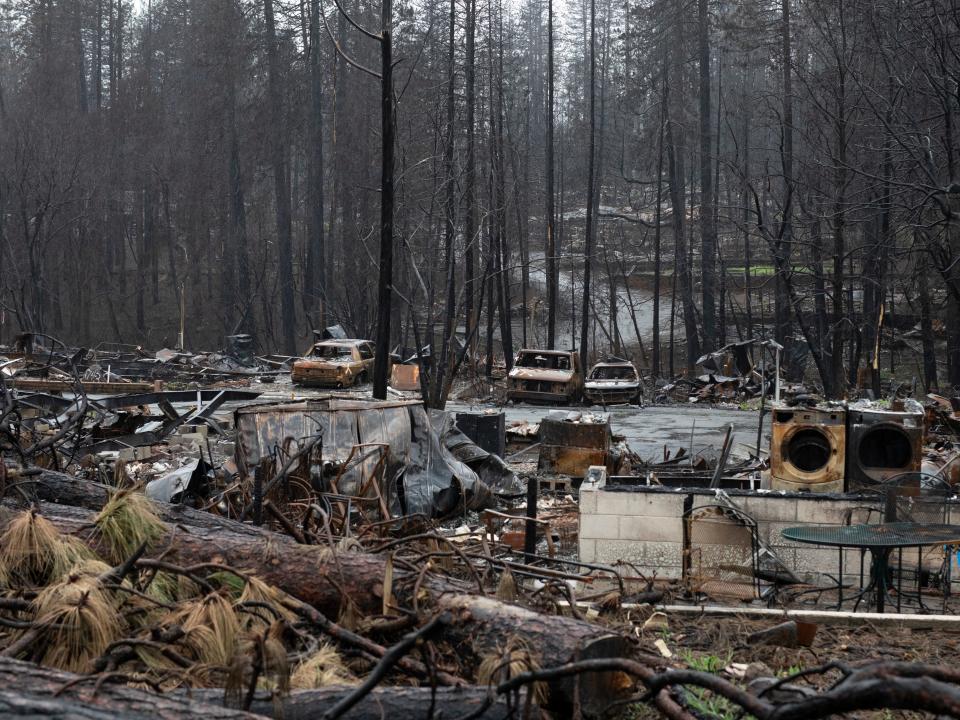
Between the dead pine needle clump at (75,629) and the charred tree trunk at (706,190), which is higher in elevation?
the charred tree trunk at (706,190)

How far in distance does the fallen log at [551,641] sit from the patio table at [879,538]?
3.47m

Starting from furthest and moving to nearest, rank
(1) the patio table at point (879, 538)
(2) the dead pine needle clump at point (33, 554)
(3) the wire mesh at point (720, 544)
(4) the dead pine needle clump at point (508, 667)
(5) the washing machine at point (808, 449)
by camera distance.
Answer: (5) the washing machine at point (808, 449)
(3) the wire mesh at point (720, 544)
(1) the patio table at point (879, 538)
(2) the dead pine needle clump at point (33, 554)
(4) the dead pine needle clump at point (508, 667)

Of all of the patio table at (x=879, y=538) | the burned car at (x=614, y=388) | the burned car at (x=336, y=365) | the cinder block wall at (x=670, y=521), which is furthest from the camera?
the burned car at (x=336, y=365)

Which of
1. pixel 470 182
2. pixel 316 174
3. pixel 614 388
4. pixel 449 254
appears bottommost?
pixel 614 388

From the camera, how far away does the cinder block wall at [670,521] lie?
10.5 meters

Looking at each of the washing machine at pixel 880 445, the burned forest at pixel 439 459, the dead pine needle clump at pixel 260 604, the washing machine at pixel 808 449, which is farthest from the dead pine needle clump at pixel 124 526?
the washing machine at pixel 880 445

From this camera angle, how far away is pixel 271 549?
6.27 m

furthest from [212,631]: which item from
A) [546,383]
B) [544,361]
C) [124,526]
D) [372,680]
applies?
[544,361]

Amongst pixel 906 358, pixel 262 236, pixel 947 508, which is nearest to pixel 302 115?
pixel 262 236

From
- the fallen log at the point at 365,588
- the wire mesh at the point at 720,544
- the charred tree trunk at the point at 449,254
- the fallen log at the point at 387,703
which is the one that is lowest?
the wire mesh at the point at 720,544

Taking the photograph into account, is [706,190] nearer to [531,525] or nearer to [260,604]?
[531,525]

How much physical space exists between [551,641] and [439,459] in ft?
26.1

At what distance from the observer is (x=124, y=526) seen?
6.21 metres

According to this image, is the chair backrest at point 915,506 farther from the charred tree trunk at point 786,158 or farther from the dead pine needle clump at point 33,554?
the charred tree trunk at point 786,158
